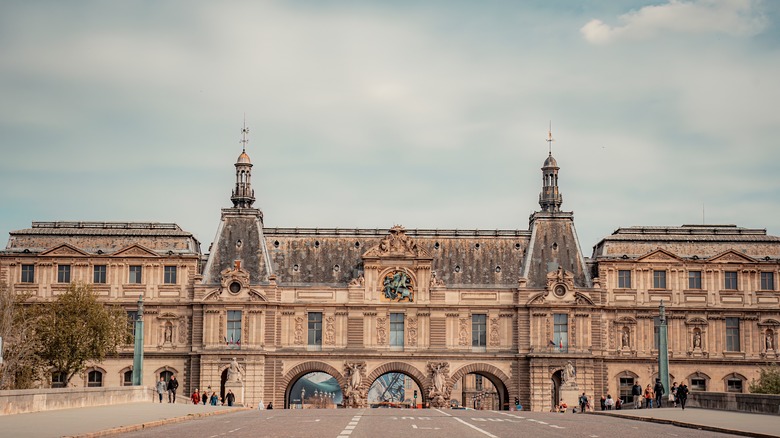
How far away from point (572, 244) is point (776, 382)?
68.2 feet

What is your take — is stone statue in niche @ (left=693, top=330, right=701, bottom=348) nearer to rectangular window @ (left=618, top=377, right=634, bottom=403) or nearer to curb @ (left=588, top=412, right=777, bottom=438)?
rectangular window @ (left=618, top=377, right=634, bottom=403)

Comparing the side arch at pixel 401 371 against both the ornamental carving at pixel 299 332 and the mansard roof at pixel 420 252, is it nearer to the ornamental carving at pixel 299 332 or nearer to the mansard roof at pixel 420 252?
the ornamental carving at pixel 299 332

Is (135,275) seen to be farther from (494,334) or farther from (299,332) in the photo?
(494,334)

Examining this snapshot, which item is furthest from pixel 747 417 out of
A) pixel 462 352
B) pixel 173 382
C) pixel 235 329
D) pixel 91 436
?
pixel 235 329

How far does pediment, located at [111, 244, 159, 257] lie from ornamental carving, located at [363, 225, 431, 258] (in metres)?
17.8

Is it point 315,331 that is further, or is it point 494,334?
point 494,334

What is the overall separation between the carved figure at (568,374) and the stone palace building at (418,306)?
18 cm

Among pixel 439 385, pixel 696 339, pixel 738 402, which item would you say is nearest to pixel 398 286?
pixel 439 385

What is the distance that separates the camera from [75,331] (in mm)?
89438

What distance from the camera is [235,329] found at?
96.8 m

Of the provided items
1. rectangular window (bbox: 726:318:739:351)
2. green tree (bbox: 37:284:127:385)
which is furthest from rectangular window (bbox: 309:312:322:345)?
rectangular window (bbox: 726:318:739:351)

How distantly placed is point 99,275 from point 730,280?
52.4m

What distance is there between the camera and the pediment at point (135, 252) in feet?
323

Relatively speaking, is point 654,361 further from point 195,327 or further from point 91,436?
point 91,436
